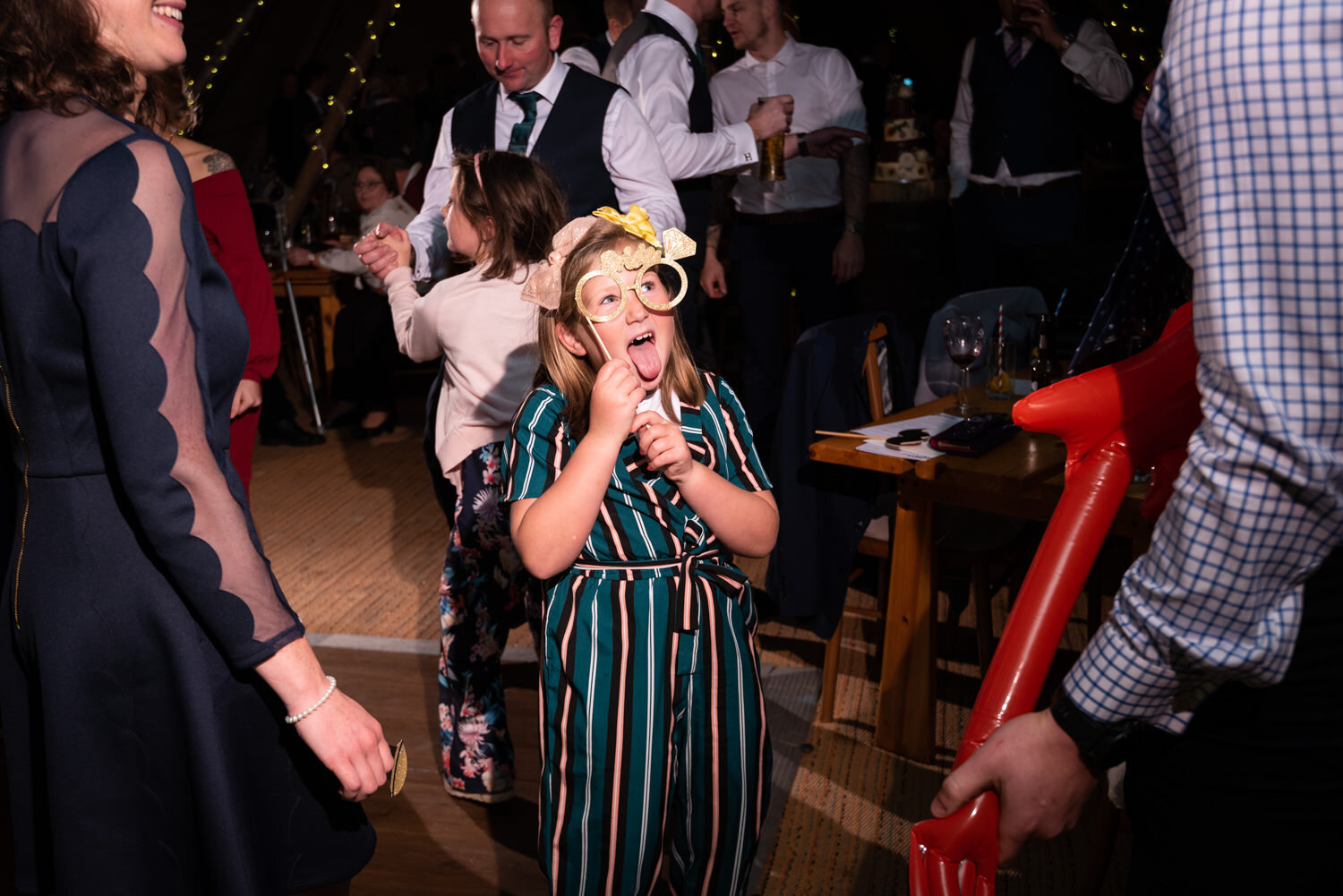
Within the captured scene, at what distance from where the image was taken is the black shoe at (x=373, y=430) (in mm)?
5461

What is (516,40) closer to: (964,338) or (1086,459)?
(964,338)

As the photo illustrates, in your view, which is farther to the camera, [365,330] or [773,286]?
[365,330]

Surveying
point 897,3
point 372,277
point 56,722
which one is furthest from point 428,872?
point 897,3

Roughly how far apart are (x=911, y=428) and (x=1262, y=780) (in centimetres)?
169

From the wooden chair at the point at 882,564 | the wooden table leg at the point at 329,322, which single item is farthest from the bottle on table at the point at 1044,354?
the wooden table leg at the point at 329,322

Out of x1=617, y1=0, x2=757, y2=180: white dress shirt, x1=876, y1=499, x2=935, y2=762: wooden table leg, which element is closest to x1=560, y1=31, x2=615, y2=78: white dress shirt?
x1=617, y1=0, x2=757, y2=180: white dress shirt

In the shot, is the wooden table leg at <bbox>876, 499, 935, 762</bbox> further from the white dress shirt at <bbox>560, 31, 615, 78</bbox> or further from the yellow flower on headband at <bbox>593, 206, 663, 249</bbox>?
the white dress shirt at <bbox>560, 31, 615, 78</bbox>

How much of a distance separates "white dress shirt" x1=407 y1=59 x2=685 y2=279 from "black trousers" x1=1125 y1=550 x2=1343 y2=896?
2100mm

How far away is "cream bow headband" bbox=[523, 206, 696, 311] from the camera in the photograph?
1.47 metres

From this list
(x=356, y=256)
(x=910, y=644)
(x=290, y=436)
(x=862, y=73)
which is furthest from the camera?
(x=862, y=73)

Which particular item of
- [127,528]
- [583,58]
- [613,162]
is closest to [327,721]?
[127,528]

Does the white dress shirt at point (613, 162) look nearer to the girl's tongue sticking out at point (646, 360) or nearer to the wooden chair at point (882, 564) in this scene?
the wooden chair at point (882, 564)

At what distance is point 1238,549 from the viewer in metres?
0.72

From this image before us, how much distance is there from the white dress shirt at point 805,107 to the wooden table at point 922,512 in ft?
5.08
